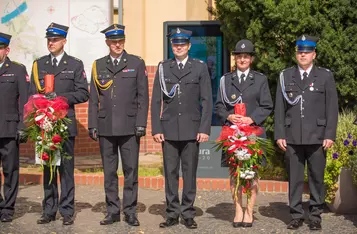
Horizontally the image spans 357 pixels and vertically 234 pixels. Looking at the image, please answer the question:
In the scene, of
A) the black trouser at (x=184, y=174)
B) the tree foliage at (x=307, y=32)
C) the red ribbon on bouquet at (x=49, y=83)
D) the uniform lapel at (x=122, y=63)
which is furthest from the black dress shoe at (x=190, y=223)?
the tree foliage at (x=307, y=32)

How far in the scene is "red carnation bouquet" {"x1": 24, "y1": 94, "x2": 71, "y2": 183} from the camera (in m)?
7.90

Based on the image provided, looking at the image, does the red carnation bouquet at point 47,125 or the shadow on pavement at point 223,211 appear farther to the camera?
the shadow on pavement at point 223,211

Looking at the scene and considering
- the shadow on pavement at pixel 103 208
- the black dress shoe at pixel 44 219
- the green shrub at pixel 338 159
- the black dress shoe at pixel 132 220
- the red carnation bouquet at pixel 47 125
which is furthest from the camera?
the shadow on pavement at pixel 103 208

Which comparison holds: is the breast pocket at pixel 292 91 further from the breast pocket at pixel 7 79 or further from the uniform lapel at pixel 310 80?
the breast pocket at pixel 7 79

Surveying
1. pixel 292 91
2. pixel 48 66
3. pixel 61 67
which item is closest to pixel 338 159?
pixel 292 91

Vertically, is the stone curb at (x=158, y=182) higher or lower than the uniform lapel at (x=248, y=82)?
lower

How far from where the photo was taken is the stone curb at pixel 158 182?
995 centimetres

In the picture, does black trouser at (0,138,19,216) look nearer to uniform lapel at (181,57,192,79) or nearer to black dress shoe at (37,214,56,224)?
black dress shoe at (37,214,56,224)

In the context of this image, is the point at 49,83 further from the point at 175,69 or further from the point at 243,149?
the point at 243,149

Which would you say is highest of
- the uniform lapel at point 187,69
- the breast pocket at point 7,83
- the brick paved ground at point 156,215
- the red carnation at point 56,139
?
the uniform lapel at point 187,69

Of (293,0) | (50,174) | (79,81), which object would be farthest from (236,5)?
(50,174)

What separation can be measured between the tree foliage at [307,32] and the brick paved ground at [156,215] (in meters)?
1.71

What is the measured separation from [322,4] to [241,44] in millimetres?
2018

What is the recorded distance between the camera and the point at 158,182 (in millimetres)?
10266
